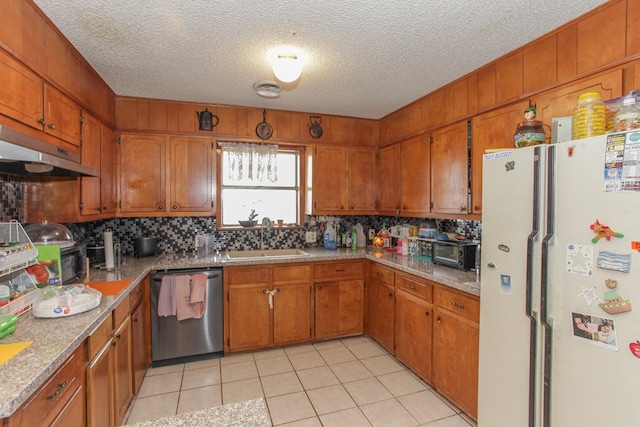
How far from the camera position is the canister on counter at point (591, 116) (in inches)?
61.2

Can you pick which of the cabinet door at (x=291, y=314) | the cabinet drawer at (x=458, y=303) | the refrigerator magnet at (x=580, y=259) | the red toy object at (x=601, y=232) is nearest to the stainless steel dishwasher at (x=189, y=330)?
the cabinet door at (x=291, y=314)

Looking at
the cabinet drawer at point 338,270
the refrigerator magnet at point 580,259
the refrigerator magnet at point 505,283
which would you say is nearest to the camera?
the refrigerator magnet at point 580,259

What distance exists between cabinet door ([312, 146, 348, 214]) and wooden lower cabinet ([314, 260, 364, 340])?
0.69 meters

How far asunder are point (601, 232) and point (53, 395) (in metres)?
2.22

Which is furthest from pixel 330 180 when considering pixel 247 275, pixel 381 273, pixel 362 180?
pixel 247 275

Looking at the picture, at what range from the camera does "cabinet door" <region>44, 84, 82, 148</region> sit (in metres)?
1.93

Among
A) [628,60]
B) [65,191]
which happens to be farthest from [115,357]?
[628,60]

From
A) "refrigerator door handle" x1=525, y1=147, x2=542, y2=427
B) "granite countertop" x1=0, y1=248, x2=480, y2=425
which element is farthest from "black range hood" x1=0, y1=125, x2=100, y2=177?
"refrigerator door handle" x1=525, y1=147, x2=542, y2=427

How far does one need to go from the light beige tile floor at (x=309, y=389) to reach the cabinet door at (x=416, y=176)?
146cm

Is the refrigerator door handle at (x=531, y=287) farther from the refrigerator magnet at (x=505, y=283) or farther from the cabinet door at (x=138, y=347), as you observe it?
the cabinet door at (x=138, y=347)

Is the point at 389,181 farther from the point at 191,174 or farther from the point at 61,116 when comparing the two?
the point at 61,116

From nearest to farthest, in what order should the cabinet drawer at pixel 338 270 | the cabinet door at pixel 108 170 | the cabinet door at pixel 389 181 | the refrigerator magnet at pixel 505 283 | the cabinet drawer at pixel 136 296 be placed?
the refrigerator magnet at pixel 505 283 → the cabinet drawer at pixel 136 296 → the cabinet door at pixel 108 170 → the cabinet drawer at pixel 338 270 → the cabinet door at pixel 389 181

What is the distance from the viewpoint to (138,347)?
258 centimetres

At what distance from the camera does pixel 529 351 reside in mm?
1680
